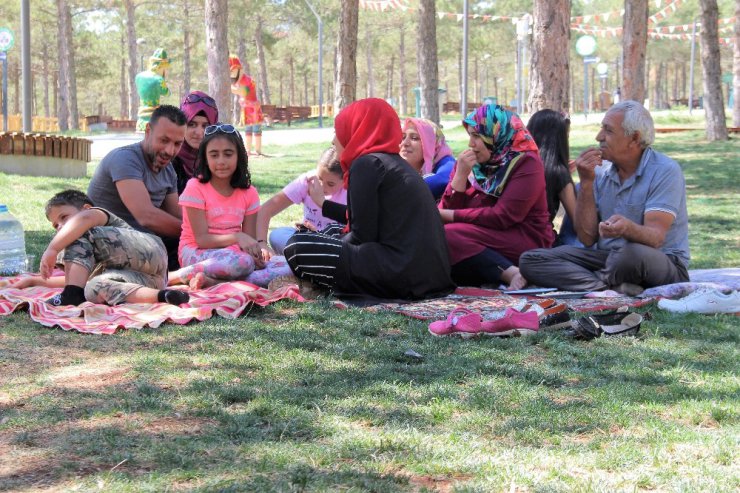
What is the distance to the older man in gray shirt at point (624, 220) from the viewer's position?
5.55m

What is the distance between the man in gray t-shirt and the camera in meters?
5.90

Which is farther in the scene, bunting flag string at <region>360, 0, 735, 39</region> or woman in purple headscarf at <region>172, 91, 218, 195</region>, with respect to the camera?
bunting flag string at <region>360, 0, 735, 39</region>

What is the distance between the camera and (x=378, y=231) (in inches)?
216

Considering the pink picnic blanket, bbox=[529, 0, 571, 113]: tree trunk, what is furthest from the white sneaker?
bbox=[529, 0, 571, 113]: tree trunk

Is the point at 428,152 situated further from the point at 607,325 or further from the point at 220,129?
the point at 607,325

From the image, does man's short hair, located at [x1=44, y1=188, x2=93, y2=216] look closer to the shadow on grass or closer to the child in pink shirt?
the shadow on grass

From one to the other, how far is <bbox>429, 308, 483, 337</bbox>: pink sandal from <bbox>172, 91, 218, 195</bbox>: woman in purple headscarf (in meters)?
2.68

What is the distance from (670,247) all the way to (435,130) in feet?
6.32

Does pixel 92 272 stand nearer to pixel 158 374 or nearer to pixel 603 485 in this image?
pixel 158 374

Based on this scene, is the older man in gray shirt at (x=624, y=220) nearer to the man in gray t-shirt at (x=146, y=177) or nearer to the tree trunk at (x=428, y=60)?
the man in gray t-shirt at (x=146, y=177)

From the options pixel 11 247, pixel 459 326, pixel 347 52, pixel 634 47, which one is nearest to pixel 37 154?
pixel 347 52

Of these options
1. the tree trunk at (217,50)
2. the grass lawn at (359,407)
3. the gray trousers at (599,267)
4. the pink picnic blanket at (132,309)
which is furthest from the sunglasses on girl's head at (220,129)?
the tree trunk at (217,50)

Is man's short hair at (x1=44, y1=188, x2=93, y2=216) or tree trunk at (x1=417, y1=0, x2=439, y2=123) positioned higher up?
tree trunk at (x1=417, y1=0, x2=439, y2=123)

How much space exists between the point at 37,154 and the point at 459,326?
386 inches
